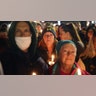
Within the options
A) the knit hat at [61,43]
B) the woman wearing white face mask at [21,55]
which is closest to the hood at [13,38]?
the woman wearing white face mask at [21,55]

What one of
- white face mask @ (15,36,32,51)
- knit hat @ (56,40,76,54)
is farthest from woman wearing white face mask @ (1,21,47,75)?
knit hat @ (56,40,76,54)

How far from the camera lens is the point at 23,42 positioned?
4.78ft

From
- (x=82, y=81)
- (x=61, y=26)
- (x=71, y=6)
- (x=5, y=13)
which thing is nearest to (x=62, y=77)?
(x=82, y=81)

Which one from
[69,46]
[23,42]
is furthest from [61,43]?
[23,42]

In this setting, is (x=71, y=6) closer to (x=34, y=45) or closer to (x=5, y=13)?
(x=34, y=45)

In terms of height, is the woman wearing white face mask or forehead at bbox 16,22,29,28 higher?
forehead at bbox 16,22,29,28

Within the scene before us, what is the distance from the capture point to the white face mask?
4.78 ft

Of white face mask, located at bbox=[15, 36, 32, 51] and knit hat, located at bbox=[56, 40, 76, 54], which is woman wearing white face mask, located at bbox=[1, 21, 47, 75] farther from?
knit hat, located at bbox=[56, 40, 76, 54]

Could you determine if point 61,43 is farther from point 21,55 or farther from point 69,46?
point 21,55

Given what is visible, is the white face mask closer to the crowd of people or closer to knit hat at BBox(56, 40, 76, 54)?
the crowd of people

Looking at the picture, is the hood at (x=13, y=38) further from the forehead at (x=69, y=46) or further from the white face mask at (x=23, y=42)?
the forehead at (x=69, y=46)

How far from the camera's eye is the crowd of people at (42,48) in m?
1.44

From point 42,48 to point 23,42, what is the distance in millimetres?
159

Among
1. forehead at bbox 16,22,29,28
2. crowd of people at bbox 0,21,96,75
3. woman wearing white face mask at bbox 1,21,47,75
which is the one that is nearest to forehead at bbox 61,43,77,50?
crowd of people at bbox 0,21,96,75
